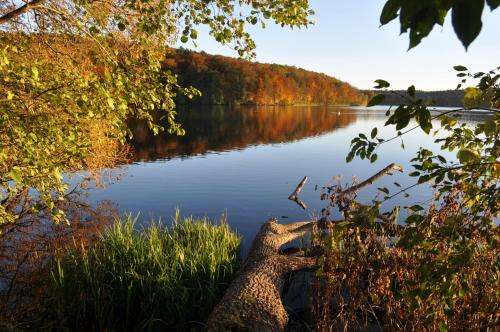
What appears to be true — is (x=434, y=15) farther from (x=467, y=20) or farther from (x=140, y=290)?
(x=140, y=290)

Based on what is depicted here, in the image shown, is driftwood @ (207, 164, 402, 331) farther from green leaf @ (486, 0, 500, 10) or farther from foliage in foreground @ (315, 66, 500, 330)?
green leaf @ (486, 0, 500, 10)

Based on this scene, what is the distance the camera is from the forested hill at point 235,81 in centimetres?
10981

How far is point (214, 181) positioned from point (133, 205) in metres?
5.69

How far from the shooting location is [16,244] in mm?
10109

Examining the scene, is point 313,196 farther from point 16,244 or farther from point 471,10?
point 471,10

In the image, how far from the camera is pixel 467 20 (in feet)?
2.97

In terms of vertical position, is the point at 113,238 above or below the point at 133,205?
above

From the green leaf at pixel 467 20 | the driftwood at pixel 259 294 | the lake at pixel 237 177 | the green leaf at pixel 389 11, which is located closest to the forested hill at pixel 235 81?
the lake at pixel 237 177

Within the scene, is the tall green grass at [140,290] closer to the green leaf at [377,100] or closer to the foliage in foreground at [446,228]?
the foliage in foreground at [446,228]

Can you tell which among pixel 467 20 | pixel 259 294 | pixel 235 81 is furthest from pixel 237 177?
pixel 235 81

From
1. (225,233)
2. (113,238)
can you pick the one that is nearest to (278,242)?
(225,233)

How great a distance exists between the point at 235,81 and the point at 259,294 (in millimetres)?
114034

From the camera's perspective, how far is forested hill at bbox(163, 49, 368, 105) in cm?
10981

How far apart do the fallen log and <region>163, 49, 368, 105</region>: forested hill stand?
9276 centimetres
